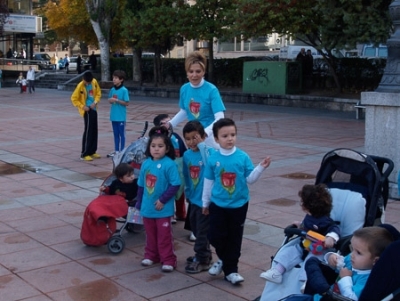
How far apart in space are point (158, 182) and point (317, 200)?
1753mm

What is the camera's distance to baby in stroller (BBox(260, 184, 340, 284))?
4178 millimetres

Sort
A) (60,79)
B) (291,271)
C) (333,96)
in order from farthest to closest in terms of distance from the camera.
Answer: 1. (60,79)
2. (333,96)
3. (291,271)

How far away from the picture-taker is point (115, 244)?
613cm

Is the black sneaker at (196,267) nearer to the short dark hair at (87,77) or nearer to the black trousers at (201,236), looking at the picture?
the black trousers at (201,236)

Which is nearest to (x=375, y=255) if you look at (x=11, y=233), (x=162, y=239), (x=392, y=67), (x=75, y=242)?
(x=162, y=239)

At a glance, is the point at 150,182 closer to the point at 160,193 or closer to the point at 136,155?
the point at 160,193

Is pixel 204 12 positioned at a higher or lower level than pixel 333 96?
higher

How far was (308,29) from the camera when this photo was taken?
71.9ft

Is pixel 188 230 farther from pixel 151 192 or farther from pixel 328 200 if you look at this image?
pixel 328 200

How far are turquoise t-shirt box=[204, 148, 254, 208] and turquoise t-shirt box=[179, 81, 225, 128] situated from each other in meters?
1.17

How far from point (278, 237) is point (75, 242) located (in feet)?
7.23

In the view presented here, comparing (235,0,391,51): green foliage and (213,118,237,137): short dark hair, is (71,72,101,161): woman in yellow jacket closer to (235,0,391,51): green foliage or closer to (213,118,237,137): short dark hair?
(213,118,237,137): short dark hair

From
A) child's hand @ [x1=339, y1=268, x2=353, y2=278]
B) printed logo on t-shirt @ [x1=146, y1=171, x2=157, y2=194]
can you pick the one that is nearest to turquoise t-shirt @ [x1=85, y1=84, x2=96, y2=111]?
printed logo on t-shirt @ [x1=146, y1=171, x2=157, y2=194]

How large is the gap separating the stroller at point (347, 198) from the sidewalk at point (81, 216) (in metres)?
0.92
